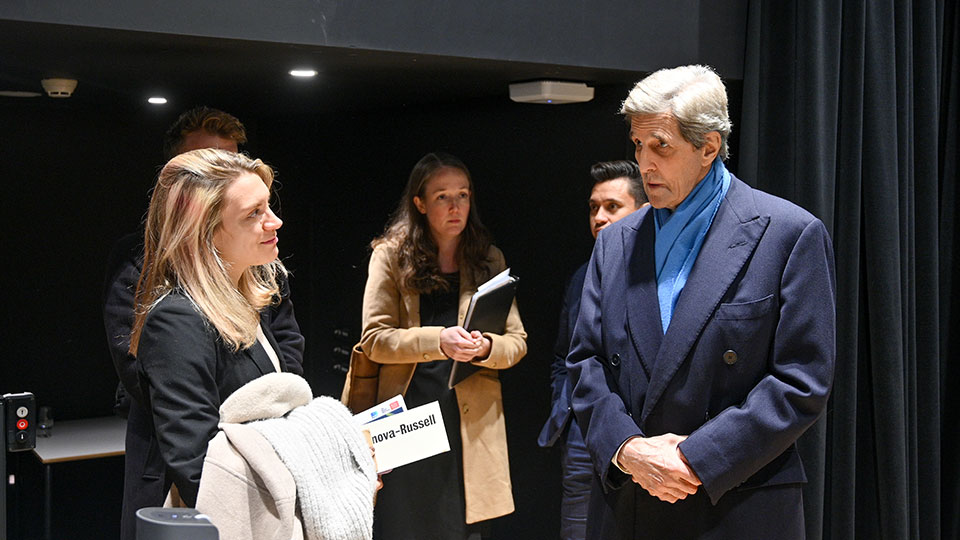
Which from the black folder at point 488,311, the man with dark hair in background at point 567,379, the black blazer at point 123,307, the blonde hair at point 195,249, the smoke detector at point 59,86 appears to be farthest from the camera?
the smoke detector at point 59,86

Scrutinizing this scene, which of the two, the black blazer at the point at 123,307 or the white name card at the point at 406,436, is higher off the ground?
the black blazer at the point at 123,307

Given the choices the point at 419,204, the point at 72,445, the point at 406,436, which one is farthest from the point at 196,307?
the point at 72,445

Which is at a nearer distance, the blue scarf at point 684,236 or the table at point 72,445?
the blue scarf at point 684,236

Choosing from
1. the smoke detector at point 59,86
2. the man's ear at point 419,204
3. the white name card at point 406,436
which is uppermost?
the smoke detector at point 59,86

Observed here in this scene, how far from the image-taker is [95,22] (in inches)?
84.7

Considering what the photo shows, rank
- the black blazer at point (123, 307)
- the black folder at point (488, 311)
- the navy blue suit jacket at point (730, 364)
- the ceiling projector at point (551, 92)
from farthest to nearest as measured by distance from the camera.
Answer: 1. the ceiling projector at point (551, 92)
2. the black folder at point (488, 311)
3. the black blazer at point (123, 307)
4. the navy blue suit jacket at point (730, 364)

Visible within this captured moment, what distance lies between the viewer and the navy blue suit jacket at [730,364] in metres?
2.02

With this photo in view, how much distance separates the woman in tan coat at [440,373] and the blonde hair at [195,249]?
121 cm

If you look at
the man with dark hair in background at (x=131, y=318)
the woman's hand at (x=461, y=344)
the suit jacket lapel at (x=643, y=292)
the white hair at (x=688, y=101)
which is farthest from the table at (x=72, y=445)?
the white hair at (x=688, y=101)

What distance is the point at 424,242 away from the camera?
10.6 feet

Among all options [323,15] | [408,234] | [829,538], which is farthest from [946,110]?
[323,15]

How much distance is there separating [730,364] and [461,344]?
→ 3.57ft

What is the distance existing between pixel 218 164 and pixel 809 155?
6.77 feet

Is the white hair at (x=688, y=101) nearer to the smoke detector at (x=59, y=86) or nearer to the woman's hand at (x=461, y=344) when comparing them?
the woman's hand at (x=461, y=344)
